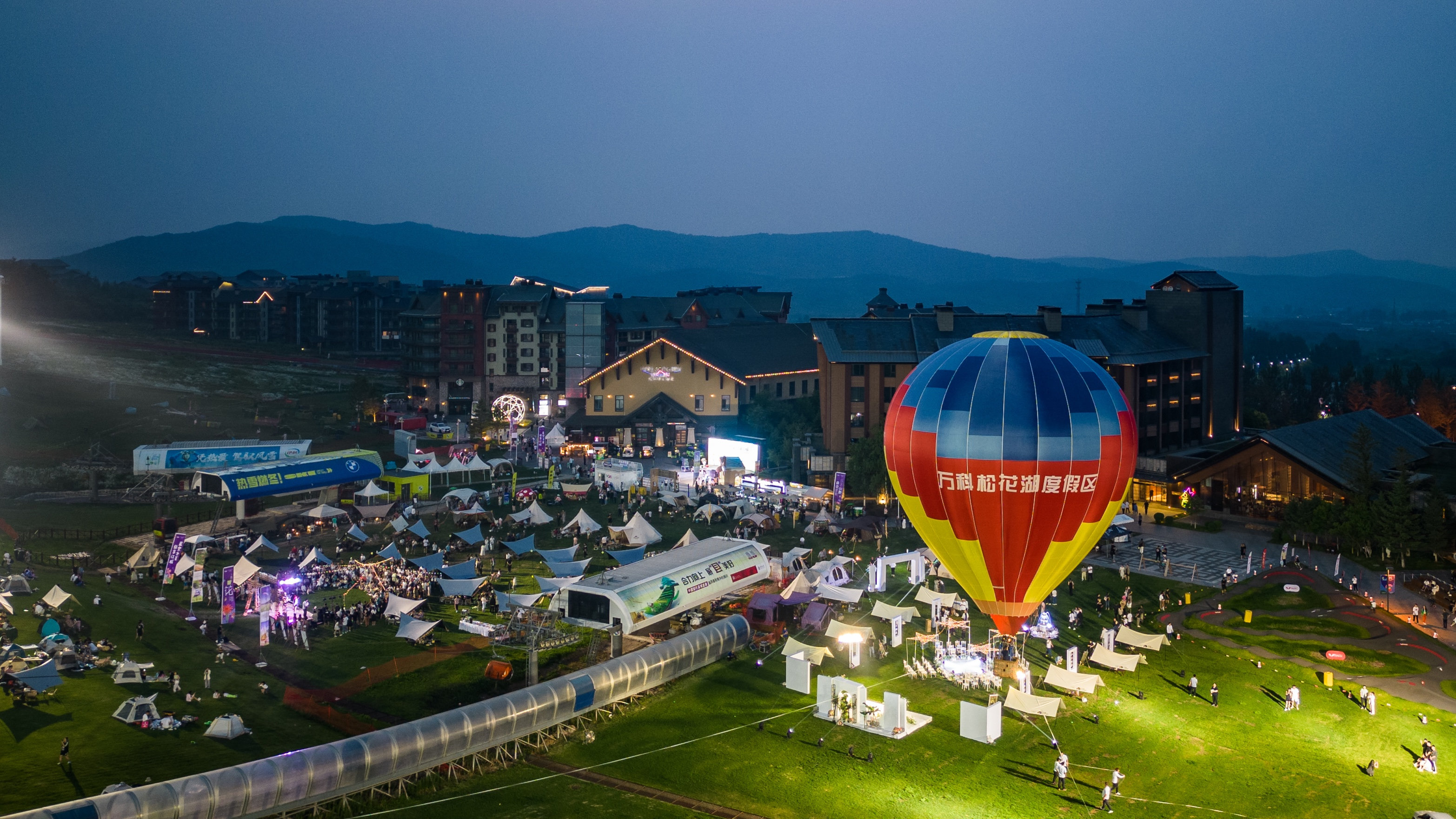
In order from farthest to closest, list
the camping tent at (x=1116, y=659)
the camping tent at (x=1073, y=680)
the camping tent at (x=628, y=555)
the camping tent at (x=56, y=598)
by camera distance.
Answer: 1. the camping tent at (x=628, y=555)
2. the camping tent at (x=56, y=598)
3. the camping tent at (x=1116, y=659)
4. the camping tent at (x=1073, y=680)

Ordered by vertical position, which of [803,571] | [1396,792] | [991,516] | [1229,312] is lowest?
[1396,792]

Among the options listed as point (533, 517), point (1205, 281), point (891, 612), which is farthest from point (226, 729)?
point (1205, 281)

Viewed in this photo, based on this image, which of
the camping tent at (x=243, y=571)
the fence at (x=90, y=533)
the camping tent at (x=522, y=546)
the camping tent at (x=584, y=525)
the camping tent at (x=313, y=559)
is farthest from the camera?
the camping tent at (x=584, y=525)

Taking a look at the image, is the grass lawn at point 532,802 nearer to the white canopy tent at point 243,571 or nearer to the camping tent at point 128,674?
the camping tent at point 128,674

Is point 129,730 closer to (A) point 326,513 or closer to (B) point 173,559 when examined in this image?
(B) point 173,559

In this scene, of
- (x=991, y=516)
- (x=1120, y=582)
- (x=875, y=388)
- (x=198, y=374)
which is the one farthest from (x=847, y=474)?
(x=198, y=374)

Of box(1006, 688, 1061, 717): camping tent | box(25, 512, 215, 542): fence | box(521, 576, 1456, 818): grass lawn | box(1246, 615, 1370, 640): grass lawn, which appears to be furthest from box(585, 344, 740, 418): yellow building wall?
box(1006, 688, 1061, 717): camping tent

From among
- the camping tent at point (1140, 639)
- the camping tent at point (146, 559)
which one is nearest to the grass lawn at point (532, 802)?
the camping tent at point (1140, 639)

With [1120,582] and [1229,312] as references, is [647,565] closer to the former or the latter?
[1120,582]
